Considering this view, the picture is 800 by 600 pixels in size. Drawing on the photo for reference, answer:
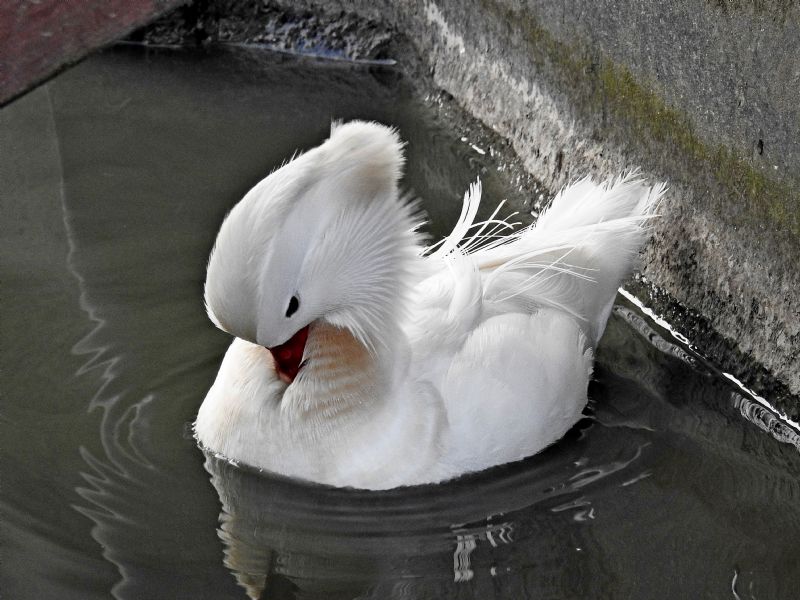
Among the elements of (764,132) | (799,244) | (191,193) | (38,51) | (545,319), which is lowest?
(191,193)

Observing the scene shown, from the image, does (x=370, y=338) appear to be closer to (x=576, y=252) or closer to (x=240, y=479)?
(x=240, y=479)

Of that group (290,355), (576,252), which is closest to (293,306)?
(290,355)

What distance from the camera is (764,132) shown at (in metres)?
3.63

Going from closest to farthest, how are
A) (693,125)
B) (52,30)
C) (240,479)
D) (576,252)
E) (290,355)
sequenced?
(52,30), (290,355), (240,479), (576,252), (693,125)

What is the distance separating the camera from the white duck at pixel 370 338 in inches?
116

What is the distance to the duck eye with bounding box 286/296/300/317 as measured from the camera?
2988mm

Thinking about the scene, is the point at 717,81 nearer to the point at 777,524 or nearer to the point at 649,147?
the point at 649,147

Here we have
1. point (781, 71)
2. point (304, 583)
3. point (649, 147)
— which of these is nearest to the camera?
point (304, 583)

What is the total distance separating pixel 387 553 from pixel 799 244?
1.60 m

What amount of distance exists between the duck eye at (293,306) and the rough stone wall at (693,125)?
1.61m

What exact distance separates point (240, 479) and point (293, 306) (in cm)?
63

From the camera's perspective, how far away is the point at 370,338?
3229mm

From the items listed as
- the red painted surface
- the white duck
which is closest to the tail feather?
the white duck

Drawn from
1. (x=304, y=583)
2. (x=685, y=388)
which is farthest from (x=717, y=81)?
(x=304, y=583)
